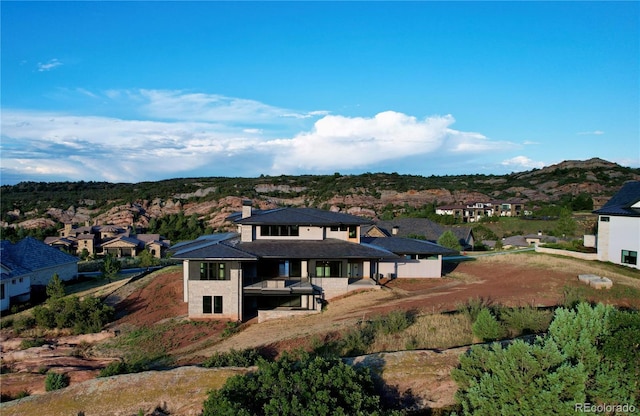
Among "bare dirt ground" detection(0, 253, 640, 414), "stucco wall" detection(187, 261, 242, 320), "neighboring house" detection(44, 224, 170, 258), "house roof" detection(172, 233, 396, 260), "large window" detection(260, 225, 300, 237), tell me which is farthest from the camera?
"neighboring house" detection(44, 224, 170, 258)

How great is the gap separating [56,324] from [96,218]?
72.3 metres

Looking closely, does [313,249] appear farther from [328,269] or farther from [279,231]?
[279,231]

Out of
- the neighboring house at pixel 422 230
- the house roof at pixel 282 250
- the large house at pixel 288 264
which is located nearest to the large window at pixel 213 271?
the large house at pixel 288 264

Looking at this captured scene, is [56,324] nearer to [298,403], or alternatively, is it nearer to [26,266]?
[26,266]

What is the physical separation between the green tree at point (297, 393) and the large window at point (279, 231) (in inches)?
721

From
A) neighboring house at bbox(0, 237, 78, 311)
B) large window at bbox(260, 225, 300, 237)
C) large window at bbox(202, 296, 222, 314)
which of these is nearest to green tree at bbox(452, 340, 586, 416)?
large window at bbox(202, 296, 222, 314)

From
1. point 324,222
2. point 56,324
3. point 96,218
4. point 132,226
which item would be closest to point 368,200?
point 132,226

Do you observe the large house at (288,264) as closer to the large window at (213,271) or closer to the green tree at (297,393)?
the large window at (213,271)

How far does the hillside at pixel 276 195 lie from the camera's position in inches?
3632

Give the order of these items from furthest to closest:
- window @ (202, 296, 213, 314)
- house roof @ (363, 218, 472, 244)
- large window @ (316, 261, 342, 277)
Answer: house roof @ (363, 218, 472, 244), large window @ (316, 261, 342, 277), window @ (202, 296, 213, 314)

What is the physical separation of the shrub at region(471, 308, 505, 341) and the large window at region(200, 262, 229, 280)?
48.8 ft

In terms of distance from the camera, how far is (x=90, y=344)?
24375 mm

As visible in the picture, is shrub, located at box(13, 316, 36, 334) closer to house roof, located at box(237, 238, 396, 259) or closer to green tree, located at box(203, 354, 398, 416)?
house roof, located at box(237, 238, 396, 259)

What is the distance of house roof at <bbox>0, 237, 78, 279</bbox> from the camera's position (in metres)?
34.2
